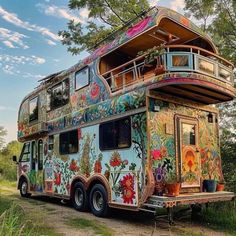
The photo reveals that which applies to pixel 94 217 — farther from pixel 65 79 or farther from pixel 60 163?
pixel 65 79

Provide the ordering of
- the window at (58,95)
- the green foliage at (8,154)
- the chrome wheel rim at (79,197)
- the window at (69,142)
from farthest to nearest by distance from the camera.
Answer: the green foliage at (8,154), the window at (58,95), the window at (69,142), the chrome wheel rim at (79,197)

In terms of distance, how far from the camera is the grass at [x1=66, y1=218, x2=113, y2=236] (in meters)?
7.92

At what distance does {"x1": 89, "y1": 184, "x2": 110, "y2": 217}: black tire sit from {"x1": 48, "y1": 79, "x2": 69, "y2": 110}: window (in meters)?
3.69

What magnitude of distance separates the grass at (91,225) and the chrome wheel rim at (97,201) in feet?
2.69

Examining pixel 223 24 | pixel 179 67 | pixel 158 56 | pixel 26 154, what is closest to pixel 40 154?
pixel 26 154

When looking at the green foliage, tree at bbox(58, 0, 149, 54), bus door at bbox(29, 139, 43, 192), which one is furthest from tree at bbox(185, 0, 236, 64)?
the green foliage

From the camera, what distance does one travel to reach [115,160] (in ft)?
31.2

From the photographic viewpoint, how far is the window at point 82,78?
1138 cm

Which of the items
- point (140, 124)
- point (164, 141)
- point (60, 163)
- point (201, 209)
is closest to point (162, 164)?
point (164, 141)

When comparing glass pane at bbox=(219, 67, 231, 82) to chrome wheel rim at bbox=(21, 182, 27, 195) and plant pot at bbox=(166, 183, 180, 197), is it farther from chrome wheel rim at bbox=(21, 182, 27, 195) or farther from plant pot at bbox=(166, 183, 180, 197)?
chrome wheel rim at bbox=(21, 182, 27, 195)

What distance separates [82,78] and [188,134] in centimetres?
410

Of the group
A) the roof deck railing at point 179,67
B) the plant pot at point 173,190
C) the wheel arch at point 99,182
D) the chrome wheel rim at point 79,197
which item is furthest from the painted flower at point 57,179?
the plant pot at point 173,190

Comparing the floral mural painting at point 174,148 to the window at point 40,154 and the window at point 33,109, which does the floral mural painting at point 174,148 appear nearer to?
the window at point 40,154

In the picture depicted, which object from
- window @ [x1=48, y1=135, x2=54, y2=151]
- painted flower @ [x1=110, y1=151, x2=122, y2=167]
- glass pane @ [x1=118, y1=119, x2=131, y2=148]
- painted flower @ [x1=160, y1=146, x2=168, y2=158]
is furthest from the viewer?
window @ [x1=48, y1=135, x2=54, y2=151]
